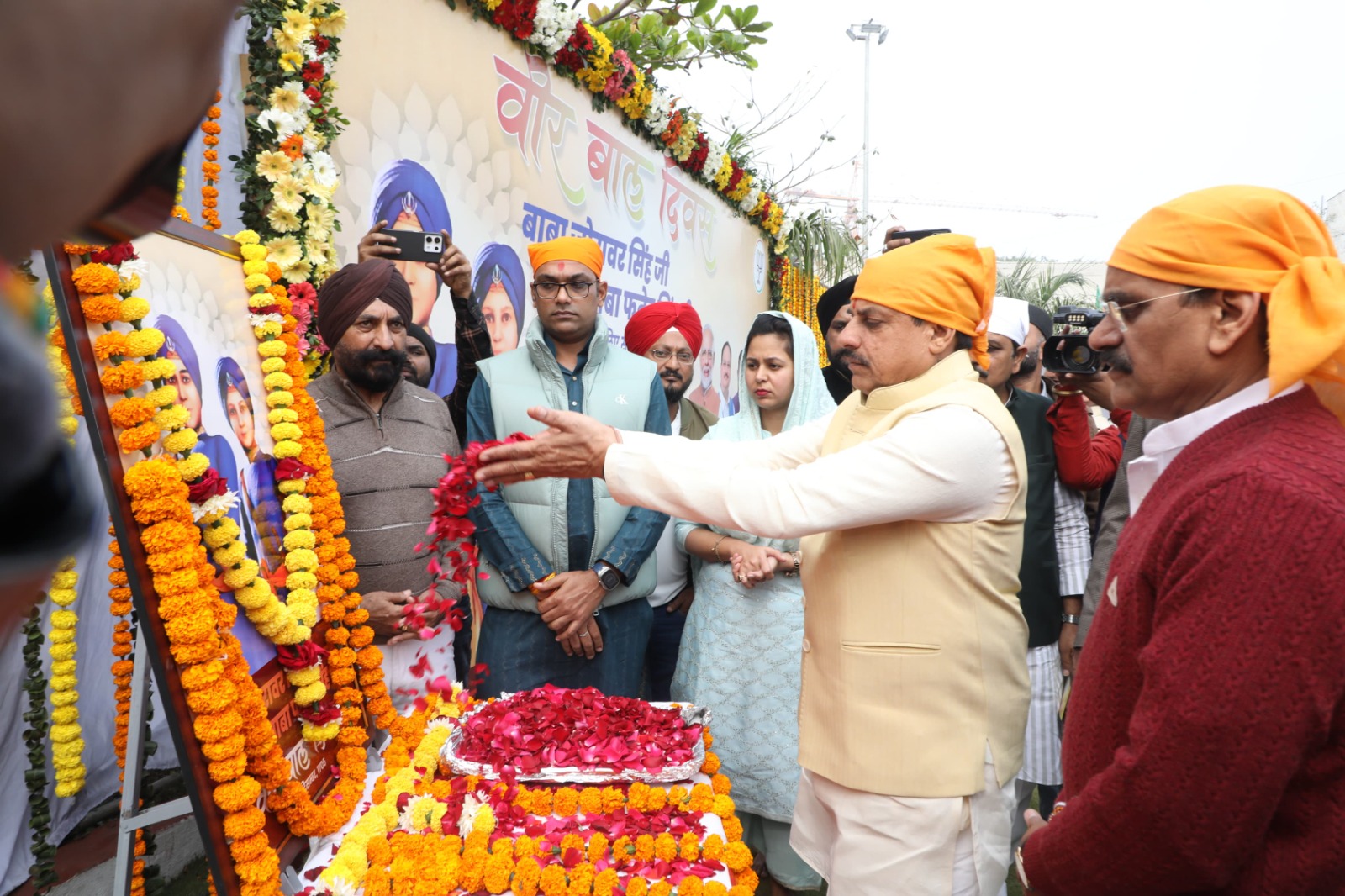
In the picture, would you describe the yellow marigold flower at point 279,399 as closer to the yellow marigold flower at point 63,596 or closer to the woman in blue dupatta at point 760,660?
the yellow marigold flower at point 63,596

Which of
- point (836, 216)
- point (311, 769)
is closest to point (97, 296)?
point (311, 769)

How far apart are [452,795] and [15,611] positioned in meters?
1.90

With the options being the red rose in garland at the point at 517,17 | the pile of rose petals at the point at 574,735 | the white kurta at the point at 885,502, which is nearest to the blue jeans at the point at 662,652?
the pile of rose petals at the point at 574,735

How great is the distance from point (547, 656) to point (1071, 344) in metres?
2.17

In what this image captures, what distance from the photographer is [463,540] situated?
106 inches

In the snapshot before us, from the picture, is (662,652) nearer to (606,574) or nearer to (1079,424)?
(606,574)

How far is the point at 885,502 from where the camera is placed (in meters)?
1.87

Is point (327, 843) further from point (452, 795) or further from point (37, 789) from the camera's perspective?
point (37, 789)

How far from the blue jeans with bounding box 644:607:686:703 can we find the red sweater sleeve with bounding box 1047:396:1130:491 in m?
1.76

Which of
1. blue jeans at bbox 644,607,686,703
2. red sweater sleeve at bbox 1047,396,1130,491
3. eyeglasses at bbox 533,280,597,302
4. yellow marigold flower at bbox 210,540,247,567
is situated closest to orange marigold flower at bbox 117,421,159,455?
yellow marigold flower at bbox 210,540,247,567

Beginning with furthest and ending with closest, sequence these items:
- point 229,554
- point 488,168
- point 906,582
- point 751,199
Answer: point 751,199, point 488,168, point 906,582, point 229,554

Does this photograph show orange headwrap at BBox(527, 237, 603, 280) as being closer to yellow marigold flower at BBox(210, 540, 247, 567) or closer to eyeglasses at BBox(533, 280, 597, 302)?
eyeglasses at BBox(533, 280, 597, 302)

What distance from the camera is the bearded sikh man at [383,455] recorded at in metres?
2.71

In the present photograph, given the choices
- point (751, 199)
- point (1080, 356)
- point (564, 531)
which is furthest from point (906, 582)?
point (751, 199)
